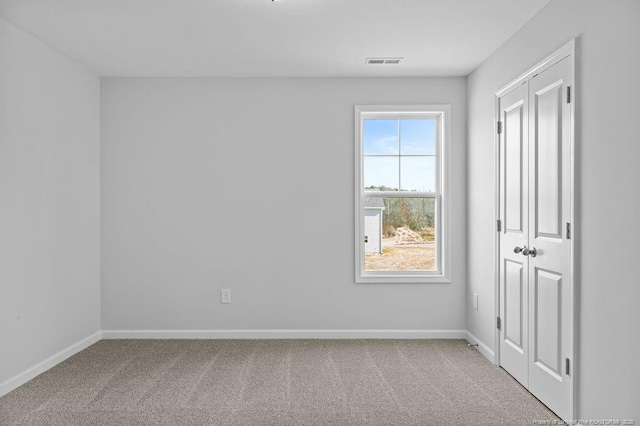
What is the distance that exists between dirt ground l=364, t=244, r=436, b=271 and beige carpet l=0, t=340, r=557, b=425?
75cm

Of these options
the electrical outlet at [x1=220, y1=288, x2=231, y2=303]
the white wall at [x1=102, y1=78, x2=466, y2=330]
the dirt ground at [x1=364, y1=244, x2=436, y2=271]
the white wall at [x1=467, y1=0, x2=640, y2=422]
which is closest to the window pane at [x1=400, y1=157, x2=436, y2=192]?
the white wall at [x1=102, y1=78, x2=466, y2=330]

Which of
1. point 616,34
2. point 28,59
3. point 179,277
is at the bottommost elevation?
point 179,277

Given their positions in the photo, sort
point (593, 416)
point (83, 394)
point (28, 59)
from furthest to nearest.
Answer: point (28, 59) → point (83, 394) → point (593, 416)

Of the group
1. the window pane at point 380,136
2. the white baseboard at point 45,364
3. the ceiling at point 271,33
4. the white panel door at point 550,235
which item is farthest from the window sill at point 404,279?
the white baseboard at point 45,364

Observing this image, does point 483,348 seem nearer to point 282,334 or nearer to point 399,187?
point 399,187

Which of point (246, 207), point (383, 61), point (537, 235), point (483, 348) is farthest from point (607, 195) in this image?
point (246, 207)

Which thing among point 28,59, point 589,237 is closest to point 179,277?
point 28,59

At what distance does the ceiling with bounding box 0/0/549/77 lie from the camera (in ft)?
10.00

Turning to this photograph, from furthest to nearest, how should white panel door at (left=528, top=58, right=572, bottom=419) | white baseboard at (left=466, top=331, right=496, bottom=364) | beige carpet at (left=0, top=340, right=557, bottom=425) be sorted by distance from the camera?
white baseboard at (left=466, top=331, right=496, bottom=364) < beige carpet at (left=0, top=340, right=557, bottom=425) < white panel door at (left=528, top=58, right=572, bottom=419)

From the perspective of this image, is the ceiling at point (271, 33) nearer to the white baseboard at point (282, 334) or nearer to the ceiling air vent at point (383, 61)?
the ceiling air vent at point (383, 61)

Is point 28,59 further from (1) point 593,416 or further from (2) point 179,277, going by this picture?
(1) point 593,416

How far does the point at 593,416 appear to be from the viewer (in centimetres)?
245

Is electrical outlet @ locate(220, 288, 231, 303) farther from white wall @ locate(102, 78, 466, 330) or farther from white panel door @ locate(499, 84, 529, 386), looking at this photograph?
white panel door @ locate(499, 84, 529, 386)

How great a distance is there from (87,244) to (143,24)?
6.98 ft
